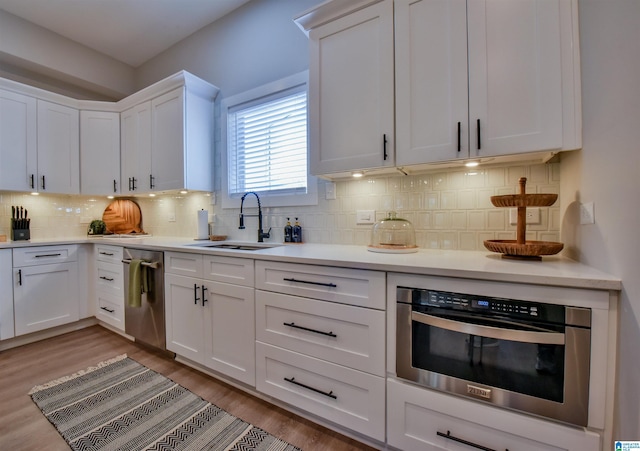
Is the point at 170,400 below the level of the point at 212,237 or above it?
below

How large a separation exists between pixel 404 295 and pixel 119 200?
3.82 m

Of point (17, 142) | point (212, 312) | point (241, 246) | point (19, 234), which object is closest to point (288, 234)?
point (241, 246)

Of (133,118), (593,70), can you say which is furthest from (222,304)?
(133,118)

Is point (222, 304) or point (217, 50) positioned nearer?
point (222, 304)

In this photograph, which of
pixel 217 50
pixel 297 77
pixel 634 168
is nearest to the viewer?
pixel 634 168

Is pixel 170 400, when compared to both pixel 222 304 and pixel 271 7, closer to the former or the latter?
pixel 222 304

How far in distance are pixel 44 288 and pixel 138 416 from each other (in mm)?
1980

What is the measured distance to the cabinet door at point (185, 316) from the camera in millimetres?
1938

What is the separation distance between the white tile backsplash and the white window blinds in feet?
0.82

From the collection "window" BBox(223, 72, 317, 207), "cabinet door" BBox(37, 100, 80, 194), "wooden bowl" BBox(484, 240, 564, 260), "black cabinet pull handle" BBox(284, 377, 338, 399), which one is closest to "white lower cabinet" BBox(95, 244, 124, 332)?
"cabinet door" BBox(37, 100, 80, 194)

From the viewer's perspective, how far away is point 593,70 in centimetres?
109

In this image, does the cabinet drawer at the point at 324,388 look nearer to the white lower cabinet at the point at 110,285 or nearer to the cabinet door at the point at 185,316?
the cabinet door at the point at 185,316

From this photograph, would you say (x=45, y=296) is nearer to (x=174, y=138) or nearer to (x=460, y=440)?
(x=174, y=138)

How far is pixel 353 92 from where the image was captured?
1671 mm
